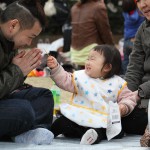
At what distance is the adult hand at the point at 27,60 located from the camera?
3.03m

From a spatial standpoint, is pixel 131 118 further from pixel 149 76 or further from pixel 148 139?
pixel 148 139

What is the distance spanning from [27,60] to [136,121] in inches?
35.8

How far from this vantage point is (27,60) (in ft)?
10.0

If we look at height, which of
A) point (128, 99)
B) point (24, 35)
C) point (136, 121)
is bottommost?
point (136, 121)

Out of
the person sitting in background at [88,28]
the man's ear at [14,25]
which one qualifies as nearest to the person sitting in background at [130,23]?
the person sitting in background at [88,28]

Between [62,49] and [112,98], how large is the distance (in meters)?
4.84

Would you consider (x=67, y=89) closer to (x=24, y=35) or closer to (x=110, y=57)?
(x=110, y=57)

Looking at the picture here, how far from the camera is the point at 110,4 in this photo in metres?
13.1

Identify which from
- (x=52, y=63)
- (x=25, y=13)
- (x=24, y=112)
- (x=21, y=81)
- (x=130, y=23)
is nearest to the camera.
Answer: (x=24, y=112)

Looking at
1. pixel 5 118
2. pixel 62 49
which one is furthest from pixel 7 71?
pixel 62 49

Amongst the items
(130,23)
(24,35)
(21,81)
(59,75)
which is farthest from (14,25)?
(130,23)

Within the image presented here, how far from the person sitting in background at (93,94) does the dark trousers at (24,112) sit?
11cm

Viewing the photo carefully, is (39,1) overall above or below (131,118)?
above

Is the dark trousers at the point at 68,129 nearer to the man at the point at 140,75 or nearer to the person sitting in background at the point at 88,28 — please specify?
the man at the point at 140,75
